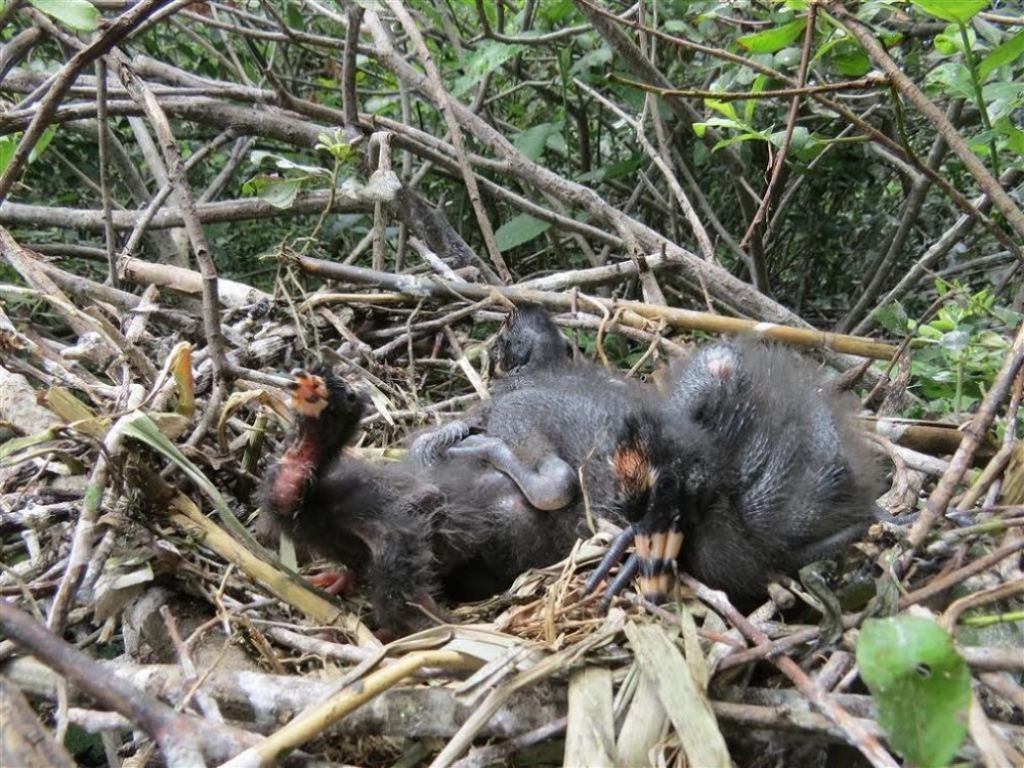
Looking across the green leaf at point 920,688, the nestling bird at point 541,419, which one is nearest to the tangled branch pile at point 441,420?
the green leaf at point 920,688

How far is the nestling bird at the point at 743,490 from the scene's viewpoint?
1461mm

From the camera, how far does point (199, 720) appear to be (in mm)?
1009

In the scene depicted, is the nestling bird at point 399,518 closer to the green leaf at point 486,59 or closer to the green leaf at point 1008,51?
the green leaf at point 1008,51

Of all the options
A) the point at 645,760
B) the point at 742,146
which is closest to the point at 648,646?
the point at 645,760

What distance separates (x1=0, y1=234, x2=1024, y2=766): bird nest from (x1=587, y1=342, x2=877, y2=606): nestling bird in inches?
2.4

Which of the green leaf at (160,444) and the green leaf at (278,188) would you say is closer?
the green leaf at (160,444)

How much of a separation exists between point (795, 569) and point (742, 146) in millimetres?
1917

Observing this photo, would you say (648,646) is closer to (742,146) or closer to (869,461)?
(869,461)

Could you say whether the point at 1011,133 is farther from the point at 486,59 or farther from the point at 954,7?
the point at 486,59

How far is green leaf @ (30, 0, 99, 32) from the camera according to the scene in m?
1.36

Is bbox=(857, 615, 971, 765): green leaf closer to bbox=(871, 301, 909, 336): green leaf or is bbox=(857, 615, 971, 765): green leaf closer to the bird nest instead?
the bird nest

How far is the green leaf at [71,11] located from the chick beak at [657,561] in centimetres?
122

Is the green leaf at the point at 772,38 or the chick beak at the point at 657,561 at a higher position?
the green leaf at the point at 772,38

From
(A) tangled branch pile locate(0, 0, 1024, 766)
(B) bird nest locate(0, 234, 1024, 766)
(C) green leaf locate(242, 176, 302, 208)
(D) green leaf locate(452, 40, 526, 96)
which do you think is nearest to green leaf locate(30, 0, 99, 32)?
(A) tangled branch pile locate(0, 0, 1024, 766)
